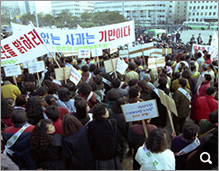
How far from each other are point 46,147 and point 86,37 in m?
4.04

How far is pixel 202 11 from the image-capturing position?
7325 cm

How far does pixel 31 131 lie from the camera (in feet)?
7.93

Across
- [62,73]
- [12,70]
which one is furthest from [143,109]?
[12,70]

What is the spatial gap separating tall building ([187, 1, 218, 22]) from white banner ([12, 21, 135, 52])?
7751cm

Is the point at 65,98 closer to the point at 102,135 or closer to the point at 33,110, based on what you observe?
the point at 33,110

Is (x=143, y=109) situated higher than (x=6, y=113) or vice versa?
(x=143, y=109)

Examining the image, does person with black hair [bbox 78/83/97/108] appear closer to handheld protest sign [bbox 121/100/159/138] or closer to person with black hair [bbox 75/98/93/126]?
person with black hair [bbox 75/98/93/126]

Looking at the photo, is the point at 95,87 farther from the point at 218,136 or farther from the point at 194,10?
the point at 194,10

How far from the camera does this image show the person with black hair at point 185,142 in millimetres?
2271

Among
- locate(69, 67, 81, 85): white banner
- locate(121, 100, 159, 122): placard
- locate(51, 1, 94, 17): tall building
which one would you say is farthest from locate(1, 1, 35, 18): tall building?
locate(121, 100, 159, 122): placard

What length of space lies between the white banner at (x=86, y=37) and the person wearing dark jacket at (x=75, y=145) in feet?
12.1

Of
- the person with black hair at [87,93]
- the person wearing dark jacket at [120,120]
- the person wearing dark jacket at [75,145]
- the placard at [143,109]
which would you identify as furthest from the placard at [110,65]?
the person wearing dark jacket at [75,145]

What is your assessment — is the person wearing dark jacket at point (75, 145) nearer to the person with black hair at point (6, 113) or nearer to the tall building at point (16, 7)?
the person with black hair at point (6, 113)

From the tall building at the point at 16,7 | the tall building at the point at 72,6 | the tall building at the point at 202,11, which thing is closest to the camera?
the tall building at the point at 16,7
